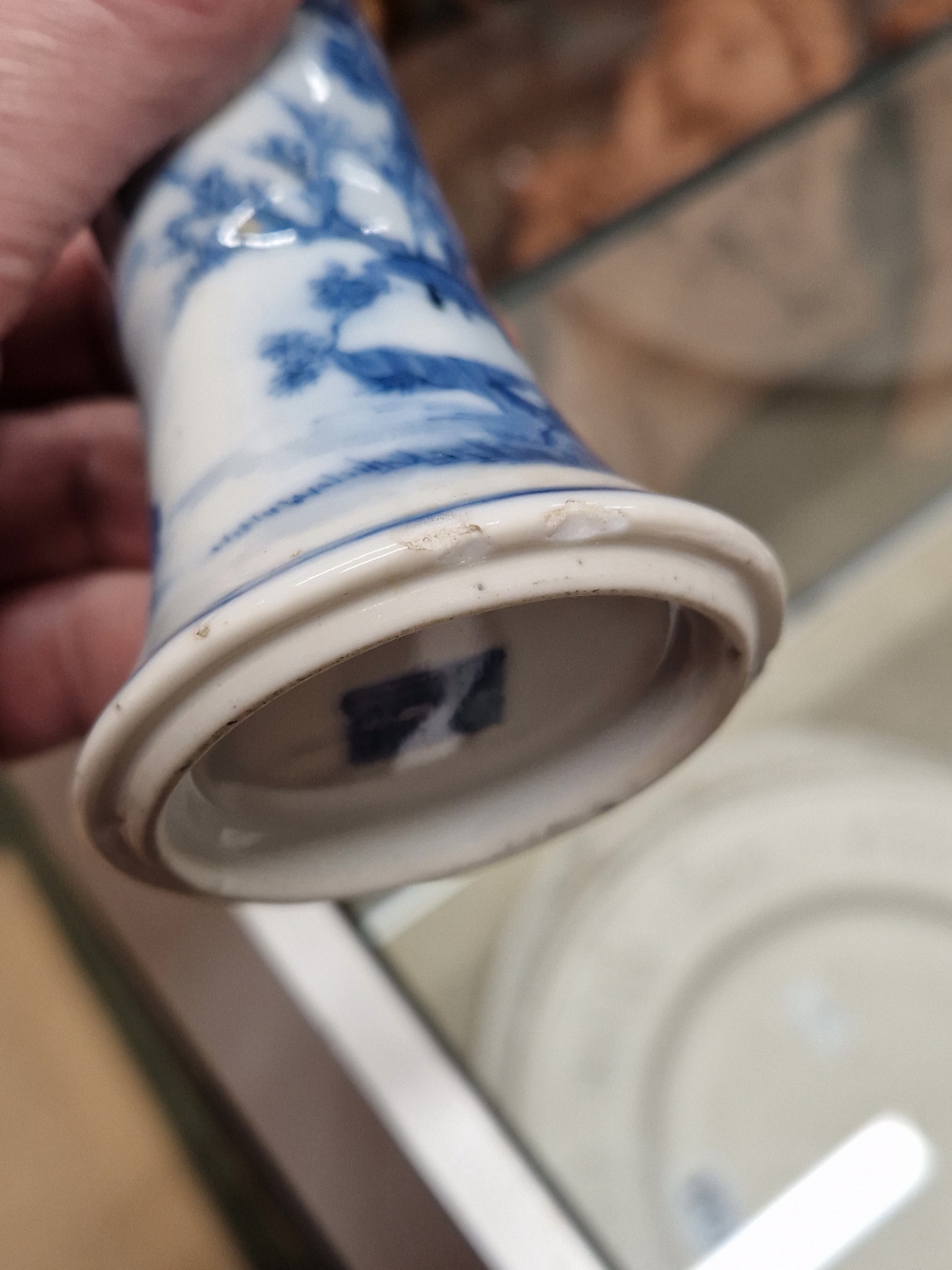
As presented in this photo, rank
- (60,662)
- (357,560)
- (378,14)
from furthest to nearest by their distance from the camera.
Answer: (378,14)
(60,662)
(357,560)

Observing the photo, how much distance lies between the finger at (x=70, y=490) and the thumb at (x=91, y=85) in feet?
0.61

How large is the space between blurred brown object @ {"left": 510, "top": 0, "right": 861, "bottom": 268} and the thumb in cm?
41

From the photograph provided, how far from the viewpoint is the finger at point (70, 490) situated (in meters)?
0.46

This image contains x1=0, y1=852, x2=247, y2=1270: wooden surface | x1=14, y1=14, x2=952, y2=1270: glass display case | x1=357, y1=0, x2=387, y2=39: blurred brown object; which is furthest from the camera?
x1=357, y1=0, x2=387, y2=39: blurred brown object

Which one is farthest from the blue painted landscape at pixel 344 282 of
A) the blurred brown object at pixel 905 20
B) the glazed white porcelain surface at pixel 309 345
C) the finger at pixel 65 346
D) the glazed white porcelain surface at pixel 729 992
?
the blurred brown object at pixel 905 20

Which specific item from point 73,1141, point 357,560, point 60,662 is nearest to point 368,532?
point 357,560

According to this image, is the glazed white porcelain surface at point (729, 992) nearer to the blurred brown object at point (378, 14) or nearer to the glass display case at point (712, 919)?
the glass display case at point (712, 919)

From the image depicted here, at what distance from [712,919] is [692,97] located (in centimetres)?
54

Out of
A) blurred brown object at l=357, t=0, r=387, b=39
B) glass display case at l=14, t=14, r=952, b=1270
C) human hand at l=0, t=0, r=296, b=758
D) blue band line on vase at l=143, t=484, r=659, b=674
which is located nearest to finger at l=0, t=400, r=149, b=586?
human hand at l=0, t=0, r=296, b=758

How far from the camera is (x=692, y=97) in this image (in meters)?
0.73

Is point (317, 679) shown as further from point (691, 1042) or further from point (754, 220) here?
point (754, 220)

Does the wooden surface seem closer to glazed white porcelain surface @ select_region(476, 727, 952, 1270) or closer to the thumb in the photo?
glazed white porcelain surface @ select_region(476, 727, 952, 1270)

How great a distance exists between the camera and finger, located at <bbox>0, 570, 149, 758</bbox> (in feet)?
1.46

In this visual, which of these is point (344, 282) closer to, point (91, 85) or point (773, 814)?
point (91, 85)
